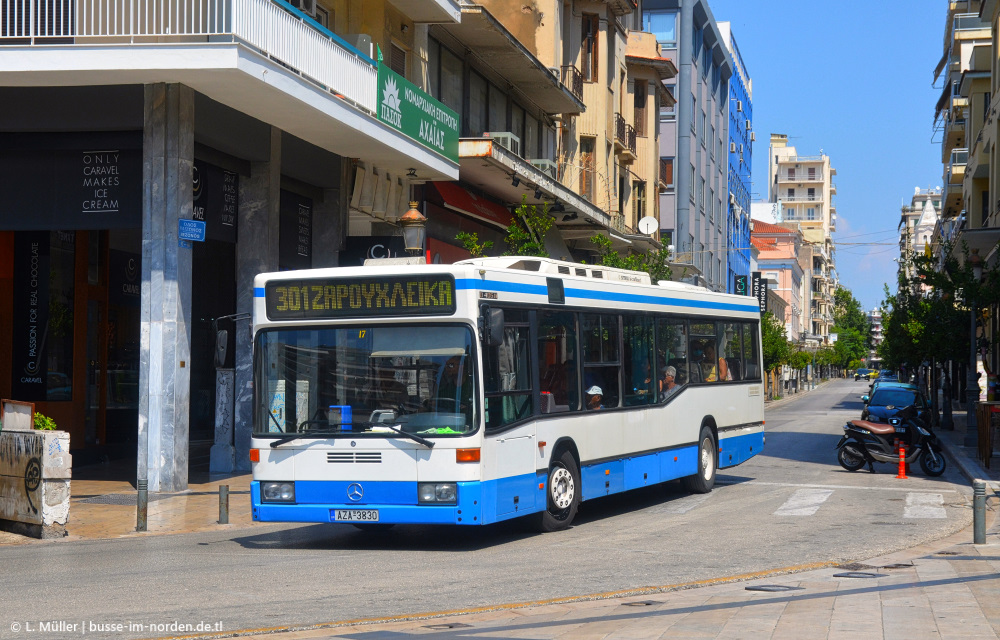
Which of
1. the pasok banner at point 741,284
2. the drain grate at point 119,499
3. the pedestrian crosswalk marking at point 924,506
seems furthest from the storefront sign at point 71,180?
the pasok banner at point 741,284

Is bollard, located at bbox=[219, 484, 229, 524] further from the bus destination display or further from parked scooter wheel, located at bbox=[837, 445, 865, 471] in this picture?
parked scooter wheel, located at bbox=[837, 445, 865, 471]

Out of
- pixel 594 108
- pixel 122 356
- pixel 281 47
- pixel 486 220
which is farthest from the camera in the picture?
pixel 594 108

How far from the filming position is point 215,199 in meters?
19.1

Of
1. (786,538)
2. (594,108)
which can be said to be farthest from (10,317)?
(594,108)

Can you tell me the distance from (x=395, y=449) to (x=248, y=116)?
9.82 meters

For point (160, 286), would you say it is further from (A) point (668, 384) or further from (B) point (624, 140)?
(B) point (624, 140)

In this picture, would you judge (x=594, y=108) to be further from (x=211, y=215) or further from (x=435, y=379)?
(x=435, y=379)

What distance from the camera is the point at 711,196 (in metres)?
69.2

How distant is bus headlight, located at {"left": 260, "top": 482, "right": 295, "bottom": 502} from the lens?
11.9m

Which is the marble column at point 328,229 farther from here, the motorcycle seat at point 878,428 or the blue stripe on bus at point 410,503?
the blue stripe on bus at point 410,503

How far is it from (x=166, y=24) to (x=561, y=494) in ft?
30.0

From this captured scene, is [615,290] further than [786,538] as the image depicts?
Yes

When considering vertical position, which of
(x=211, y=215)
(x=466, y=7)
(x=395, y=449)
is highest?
(x=466, y=7)

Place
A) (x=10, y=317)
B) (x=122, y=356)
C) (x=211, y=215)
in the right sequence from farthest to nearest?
(x=122, y=356), (x=10, y=317), (x=211, y=215)
